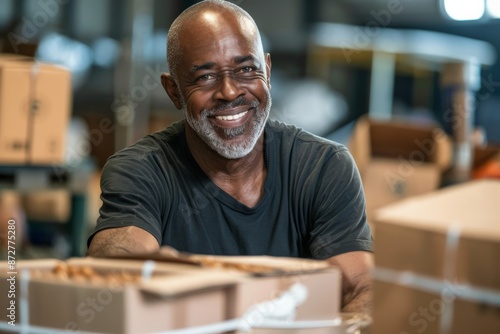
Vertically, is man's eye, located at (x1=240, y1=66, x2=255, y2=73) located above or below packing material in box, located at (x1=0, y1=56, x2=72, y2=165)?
above

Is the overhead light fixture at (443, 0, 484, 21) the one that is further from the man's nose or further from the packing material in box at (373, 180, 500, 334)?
the packing material in box at (373, 180, 500, 334)

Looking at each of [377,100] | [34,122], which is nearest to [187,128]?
[34,122]

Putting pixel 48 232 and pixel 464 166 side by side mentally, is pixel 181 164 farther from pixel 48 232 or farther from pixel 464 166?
pixel 48 232

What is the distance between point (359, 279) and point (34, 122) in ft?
8.03

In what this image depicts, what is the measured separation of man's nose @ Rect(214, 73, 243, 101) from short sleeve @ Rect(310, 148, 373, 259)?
0.32 meters

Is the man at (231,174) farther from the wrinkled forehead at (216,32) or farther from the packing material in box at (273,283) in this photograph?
the packing material in box at (273,283)

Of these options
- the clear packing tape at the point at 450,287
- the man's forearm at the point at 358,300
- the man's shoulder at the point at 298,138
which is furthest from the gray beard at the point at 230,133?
the clear packing tape at the point at 450,287

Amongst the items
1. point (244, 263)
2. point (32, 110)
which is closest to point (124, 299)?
point (244, 263)

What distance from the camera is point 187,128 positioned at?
7.86 ft

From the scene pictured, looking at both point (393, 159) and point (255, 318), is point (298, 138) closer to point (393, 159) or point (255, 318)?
point (255, 318)

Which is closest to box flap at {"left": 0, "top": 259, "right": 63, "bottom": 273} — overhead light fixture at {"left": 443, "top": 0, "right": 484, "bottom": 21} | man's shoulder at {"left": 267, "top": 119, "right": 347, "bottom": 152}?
man's shoulder at {"left": 267, "top": 119, "right": 347, "bottom": 152}

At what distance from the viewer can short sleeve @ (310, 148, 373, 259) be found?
216cm

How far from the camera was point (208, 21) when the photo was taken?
2.25 metres

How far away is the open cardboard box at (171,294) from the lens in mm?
1150
